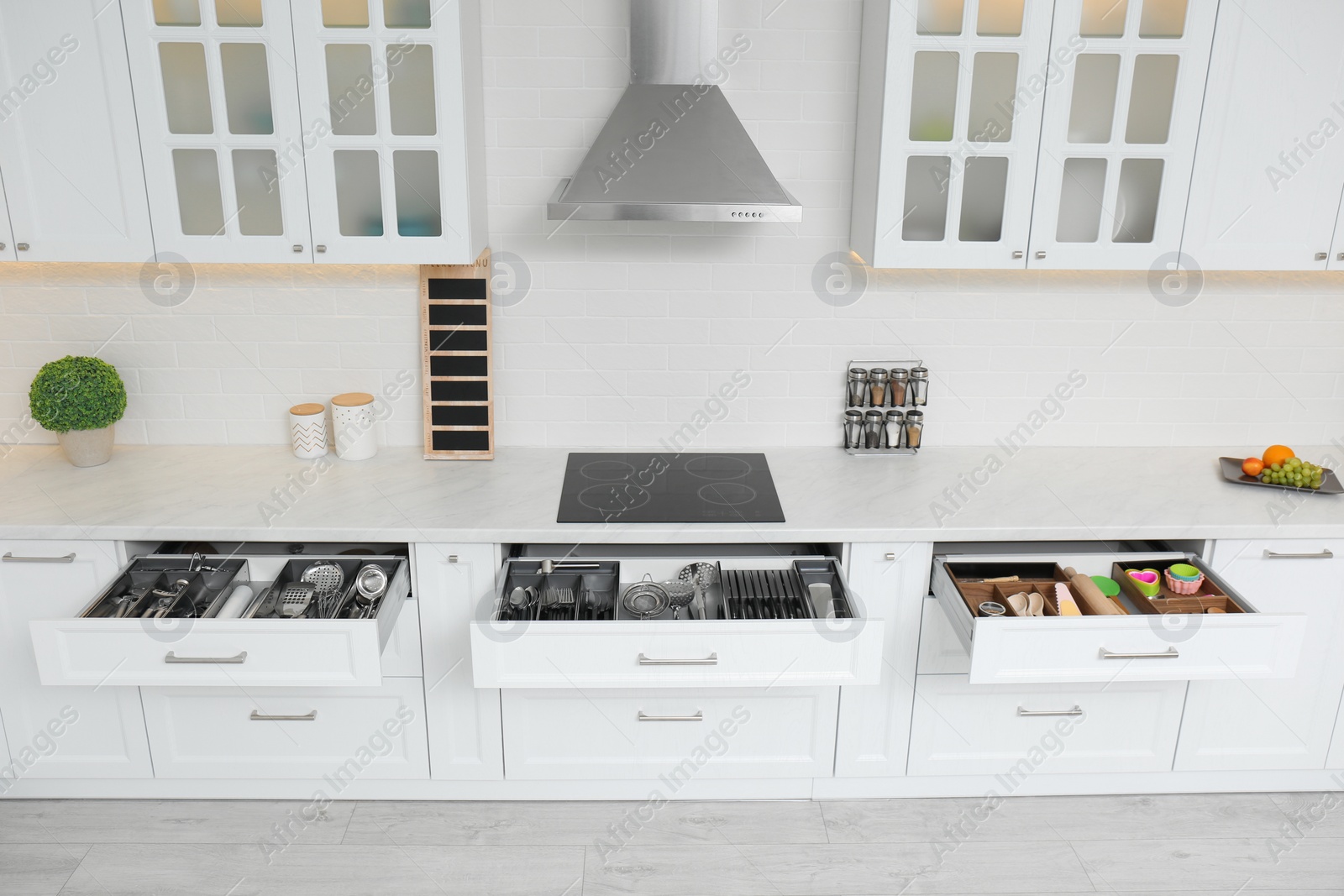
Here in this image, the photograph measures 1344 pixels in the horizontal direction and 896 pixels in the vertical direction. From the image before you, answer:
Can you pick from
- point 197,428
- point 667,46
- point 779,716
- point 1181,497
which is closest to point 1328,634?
point 1181,497

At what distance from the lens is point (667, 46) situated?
8.29 feet

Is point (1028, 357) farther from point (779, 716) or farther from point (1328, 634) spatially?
point (779, 716)

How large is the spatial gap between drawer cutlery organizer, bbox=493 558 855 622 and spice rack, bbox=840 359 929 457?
23.6 inches

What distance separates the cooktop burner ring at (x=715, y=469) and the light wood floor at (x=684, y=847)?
912 mm

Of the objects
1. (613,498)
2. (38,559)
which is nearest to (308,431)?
(38,559)

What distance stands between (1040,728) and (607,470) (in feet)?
4.54

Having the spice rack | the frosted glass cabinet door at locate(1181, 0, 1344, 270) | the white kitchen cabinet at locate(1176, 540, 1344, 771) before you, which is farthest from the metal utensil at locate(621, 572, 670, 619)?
the frosted glass cabinet door at locate(1181, 0, 1344, 270)

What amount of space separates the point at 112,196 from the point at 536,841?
6.48 feet

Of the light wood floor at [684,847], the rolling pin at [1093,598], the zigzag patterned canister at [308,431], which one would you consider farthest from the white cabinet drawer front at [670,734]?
the zigzag patterned canister at [308,431]

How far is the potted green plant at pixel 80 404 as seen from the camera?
2.62 m

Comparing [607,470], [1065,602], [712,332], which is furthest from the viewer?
[712,332]

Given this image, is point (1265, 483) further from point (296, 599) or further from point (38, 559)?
point (38, 559)

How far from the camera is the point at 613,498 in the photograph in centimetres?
255

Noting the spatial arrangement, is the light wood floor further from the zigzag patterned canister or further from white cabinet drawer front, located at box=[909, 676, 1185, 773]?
the zigzag patterned canister
